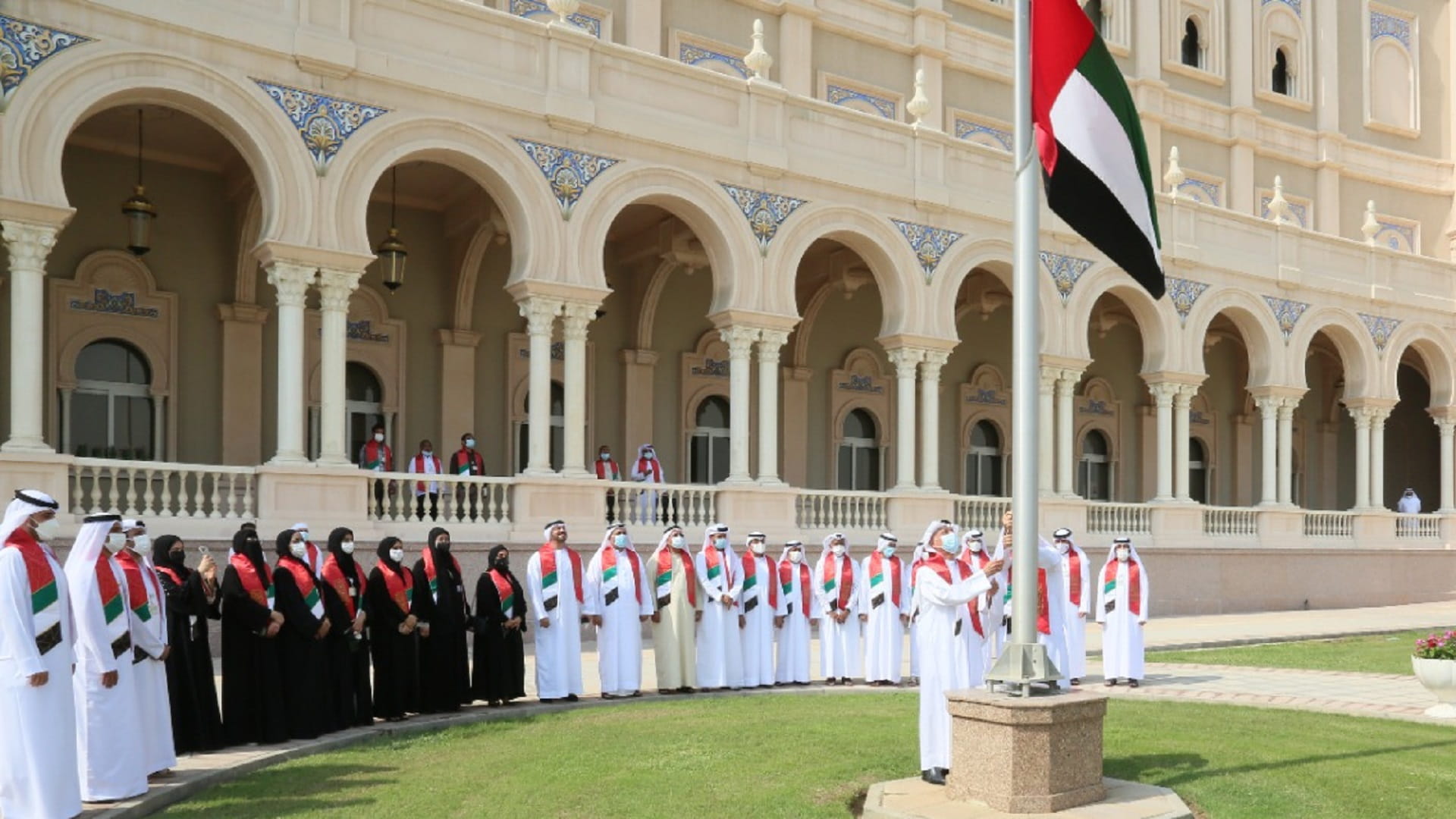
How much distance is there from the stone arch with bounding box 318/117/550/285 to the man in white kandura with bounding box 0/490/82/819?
8037 mm

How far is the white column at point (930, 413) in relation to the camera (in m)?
20.4

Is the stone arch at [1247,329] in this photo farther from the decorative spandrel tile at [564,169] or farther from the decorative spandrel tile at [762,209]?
the decorative spandrel tile at [564,169]

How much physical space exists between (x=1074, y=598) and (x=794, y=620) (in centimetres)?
293

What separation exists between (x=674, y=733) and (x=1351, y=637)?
45.2 feet

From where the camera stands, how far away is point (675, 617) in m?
12.9

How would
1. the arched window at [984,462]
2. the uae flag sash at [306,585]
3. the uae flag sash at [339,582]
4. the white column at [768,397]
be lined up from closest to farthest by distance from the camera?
the uae flag sash at [306,585]
the uae flag sash at [339,582]
the white column at [768,397]
the arched window at [984,462]

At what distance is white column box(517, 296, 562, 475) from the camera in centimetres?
1650

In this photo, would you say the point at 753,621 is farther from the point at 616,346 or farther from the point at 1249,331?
the point at 1249,331

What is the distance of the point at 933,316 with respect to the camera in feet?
67.1

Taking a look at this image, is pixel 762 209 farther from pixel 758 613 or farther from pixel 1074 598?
pixel 1074 598

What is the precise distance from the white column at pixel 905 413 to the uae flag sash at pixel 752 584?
671 cm

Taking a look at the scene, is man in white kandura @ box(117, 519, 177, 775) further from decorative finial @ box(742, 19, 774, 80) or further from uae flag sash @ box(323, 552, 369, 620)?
decorative finial @ box(742, 19, 774, 80)

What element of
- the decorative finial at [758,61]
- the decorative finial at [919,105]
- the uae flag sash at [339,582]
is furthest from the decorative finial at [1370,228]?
the uae flag sash at [339,582]

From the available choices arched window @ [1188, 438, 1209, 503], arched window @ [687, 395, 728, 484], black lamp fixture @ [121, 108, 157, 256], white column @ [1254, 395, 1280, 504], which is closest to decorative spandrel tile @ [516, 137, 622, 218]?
black lamp fixture @ [121, 108, 157, 256]
